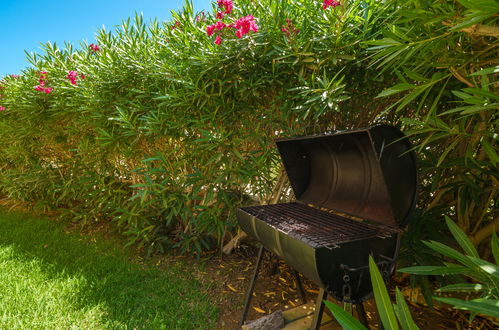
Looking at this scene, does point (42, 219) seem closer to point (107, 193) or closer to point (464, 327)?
point (107, 193)

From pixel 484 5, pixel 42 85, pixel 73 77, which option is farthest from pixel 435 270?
pixel 42 85

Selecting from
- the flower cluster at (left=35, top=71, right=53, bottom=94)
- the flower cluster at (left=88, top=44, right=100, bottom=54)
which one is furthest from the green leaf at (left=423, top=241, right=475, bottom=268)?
the flower cluster at (left=35, top=71, right=53, bottom=94)

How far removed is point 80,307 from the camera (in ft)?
6.86

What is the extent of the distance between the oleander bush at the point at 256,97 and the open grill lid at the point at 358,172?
7.4 inches

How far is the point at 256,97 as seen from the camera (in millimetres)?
2361

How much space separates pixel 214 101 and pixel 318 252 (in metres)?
1.67

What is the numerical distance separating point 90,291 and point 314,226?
209cm

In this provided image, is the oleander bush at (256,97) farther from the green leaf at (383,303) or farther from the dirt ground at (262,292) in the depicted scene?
the green leaf at (383,303)

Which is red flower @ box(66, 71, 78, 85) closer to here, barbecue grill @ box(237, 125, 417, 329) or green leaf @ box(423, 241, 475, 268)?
barbecue grill @ box(237, 125, 417, 329)

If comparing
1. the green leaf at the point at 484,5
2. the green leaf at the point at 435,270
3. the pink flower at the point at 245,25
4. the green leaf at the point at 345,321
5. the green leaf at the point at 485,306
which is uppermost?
the pink flower at the point at 245,25

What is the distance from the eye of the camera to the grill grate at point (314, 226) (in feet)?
4.23

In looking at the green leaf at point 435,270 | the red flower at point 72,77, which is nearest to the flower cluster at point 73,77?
the red flower at point 72,77

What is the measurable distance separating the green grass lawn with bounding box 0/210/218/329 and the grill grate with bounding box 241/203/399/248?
102cm

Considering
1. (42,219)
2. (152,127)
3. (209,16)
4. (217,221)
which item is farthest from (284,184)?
(42,219)
